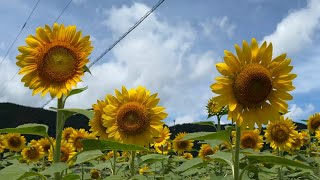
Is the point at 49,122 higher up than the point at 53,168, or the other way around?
the point at 49,122

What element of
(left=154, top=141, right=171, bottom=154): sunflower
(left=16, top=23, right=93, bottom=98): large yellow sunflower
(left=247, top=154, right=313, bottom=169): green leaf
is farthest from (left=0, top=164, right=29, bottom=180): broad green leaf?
(left=154, top=141, right=171, bottom=154): sunflower

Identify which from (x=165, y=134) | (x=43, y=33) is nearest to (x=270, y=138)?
(x=165, y=134)

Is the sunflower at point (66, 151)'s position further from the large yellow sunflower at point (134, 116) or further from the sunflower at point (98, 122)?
the large yellow sunflower at point (134, 116)

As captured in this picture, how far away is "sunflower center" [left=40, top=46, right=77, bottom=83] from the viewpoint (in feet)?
11.7

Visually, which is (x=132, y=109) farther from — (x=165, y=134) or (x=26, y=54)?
(x=165, y=134)

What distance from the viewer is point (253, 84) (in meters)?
3.05

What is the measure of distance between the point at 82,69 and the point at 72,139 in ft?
12.1

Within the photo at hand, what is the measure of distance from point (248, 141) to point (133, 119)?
3361mm

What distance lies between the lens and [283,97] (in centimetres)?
313

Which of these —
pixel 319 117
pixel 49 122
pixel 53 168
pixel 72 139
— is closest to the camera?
pixel 53 168

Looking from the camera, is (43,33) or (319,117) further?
(319,117)

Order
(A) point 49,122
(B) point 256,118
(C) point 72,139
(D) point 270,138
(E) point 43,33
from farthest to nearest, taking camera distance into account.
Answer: (A) point 49,122 → (C) point 72,139 → (D) point 270,138 → (E) point 43,33 → (B) point 256,118

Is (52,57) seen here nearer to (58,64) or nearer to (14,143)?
(58,64)

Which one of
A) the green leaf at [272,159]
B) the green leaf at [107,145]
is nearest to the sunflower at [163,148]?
the green leaf at [107,145]
